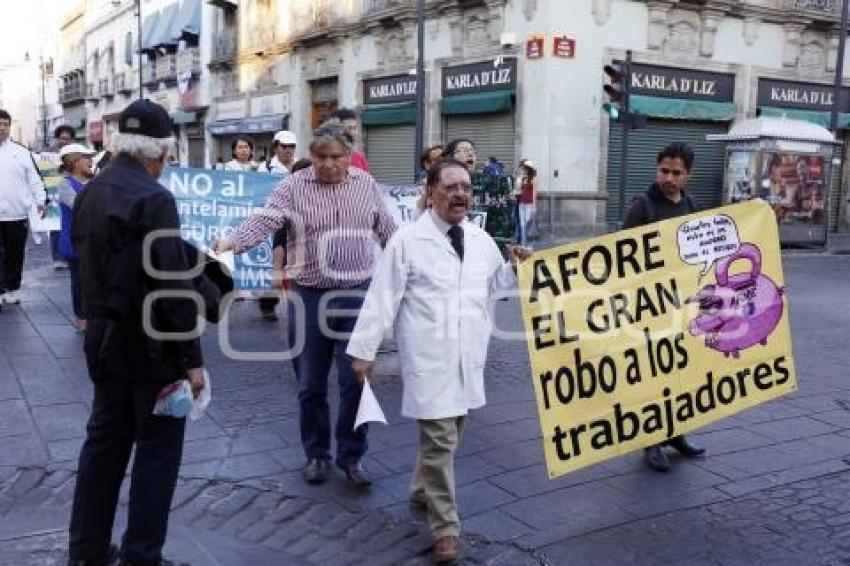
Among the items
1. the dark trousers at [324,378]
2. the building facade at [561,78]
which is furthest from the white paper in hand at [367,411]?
the building facade at [561,78]

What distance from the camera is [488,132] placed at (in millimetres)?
19344

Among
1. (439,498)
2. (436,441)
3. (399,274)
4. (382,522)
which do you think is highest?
(399,274)

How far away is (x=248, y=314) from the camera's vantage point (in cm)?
912

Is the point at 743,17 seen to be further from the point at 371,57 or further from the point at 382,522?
the point at 382,522

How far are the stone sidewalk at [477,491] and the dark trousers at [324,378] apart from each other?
0.64ft

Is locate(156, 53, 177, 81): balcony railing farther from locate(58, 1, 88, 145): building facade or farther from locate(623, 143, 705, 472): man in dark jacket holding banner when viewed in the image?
locate(623, 143, 705, 472): man in dark jacket holding banner

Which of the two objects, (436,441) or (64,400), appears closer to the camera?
(436,441)

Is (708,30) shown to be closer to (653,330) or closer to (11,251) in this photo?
(11,251)

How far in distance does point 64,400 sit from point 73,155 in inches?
127

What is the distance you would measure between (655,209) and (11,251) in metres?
7.03

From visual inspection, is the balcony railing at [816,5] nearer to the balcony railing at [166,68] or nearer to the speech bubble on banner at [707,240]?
the speech bubble on banner at [707,240]

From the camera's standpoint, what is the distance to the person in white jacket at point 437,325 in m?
3.52

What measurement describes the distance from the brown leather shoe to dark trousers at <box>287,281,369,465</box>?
3.20ft

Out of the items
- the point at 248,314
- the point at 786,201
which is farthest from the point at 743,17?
the point at 248,314
